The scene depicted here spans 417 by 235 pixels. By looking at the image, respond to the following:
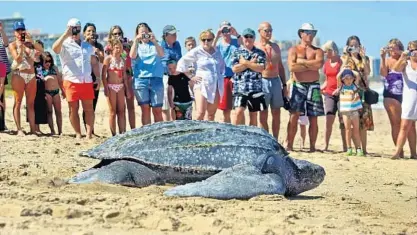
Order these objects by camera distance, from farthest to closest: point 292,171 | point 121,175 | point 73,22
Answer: point 73,22, point 292,171, point 121,175

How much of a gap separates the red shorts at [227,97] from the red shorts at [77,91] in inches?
70.1

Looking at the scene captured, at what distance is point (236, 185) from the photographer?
17.5 ft

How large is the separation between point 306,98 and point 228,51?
1386 mm

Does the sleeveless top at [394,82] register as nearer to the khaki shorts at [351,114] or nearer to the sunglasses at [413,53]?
the sunglasses at [413,53]

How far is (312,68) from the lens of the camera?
31.7ft

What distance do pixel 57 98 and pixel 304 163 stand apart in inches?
Result: 208

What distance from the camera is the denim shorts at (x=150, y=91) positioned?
31.7ft

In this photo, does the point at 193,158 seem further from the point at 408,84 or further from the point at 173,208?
the point at 408,84

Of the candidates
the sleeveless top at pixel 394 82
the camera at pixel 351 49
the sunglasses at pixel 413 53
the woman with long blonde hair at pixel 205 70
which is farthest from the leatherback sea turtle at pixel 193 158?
the camera at pixel 351 49

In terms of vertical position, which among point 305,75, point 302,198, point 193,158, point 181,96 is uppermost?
point 305,75

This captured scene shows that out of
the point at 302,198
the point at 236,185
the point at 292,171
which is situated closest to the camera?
the point at 236,185

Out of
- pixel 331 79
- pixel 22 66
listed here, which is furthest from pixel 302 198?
pixel 22 66

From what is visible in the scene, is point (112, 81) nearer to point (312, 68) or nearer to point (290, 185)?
point (312, 68)

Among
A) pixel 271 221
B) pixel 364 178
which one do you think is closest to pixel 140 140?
pixel 271 221
